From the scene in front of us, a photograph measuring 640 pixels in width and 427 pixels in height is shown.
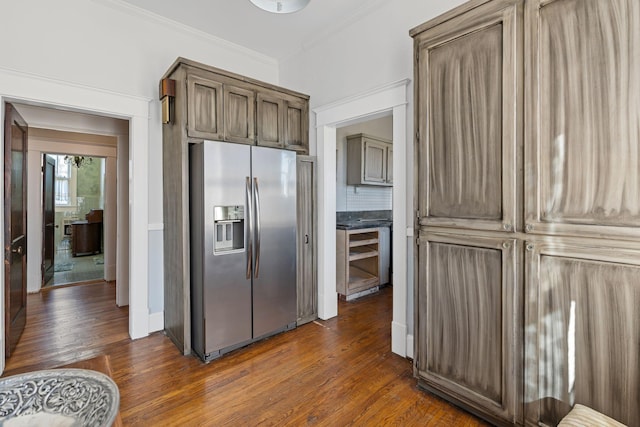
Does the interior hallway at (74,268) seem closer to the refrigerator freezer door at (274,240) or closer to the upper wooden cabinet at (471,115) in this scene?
the refrigerator freezer door at (274,240)

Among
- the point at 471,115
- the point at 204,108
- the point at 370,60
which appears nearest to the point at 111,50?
the point at 204,108

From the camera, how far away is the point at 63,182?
8484 millimetres

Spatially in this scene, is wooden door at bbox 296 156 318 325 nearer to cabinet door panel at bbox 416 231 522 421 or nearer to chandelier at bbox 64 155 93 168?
cabinet door panel at bbox 416 231 522 421

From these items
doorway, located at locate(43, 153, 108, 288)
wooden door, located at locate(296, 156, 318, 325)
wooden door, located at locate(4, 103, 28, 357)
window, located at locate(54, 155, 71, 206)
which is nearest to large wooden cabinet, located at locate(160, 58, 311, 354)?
wooden door, located at locate(296, 156, 318, 325)

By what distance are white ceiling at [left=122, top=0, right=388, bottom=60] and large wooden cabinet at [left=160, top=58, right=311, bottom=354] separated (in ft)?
2.19

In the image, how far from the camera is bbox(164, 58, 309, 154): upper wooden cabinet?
2703 mm

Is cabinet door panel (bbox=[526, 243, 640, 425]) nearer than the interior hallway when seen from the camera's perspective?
Yes

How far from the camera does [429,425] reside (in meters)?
1.86

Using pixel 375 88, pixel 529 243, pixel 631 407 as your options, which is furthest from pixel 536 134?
pixel 375 88

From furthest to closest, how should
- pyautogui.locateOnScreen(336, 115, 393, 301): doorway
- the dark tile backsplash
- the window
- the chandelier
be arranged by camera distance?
the window, the chandelier, the dark tile backsplash, pyautogui.locateOnScreen(336, 115, 393, 301): doorway

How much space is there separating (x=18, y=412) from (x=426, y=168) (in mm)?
2138

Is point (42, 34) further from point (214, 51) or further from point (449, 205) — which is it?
point (449, 205)

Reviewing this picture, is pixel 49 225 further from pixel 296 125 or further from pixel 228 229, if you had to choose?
pixel 296 125

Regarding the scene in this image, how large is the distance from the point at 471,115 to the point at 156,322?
337 cm
